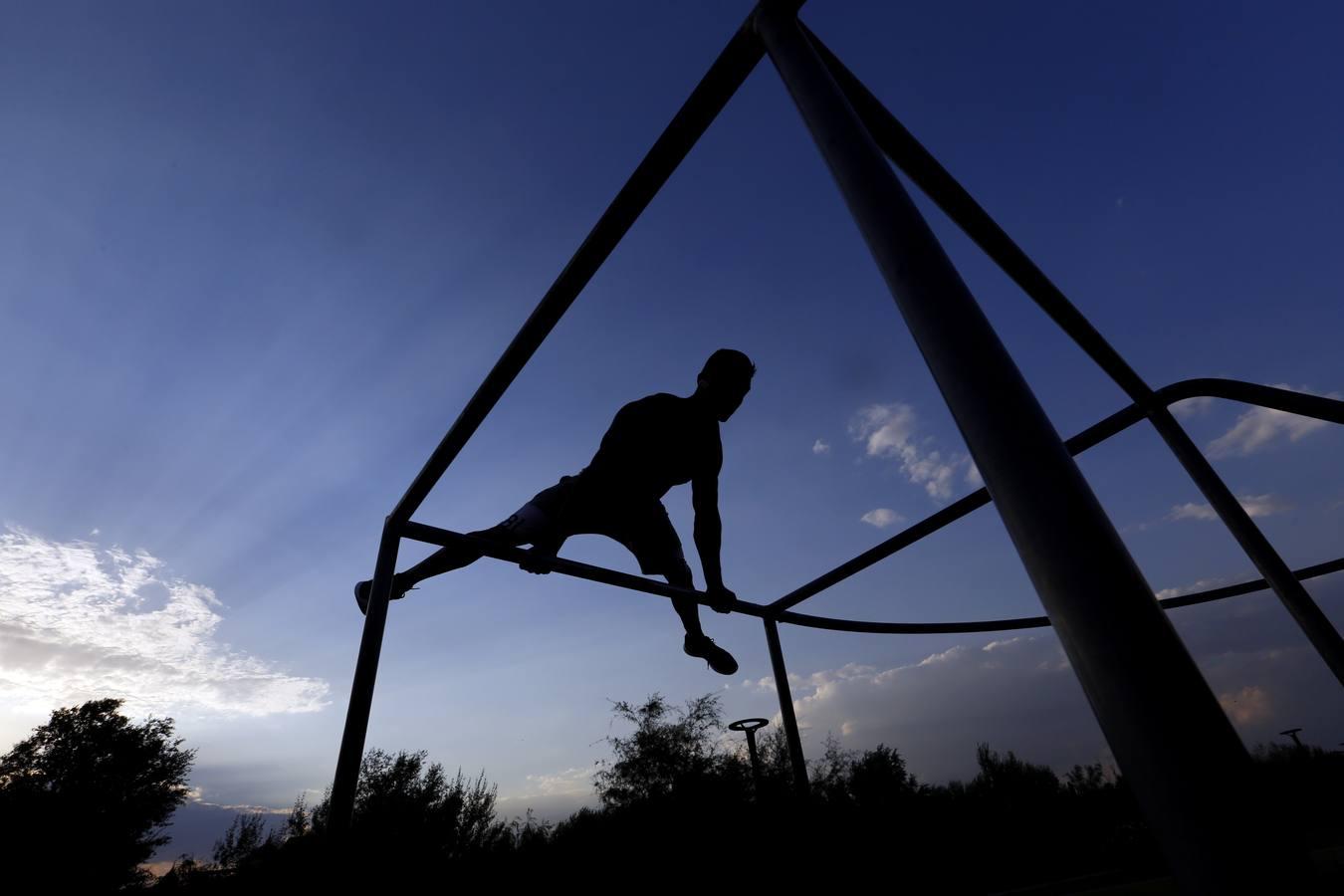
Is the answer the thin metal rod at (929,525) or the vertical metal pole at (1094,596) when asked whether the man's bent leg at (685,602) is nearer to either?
the thin metal rod at (929,525)

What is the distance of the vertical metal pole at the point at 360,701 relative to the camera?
1.66 metres

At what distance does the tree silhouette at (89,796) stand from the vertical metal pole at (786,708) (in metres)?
31.2

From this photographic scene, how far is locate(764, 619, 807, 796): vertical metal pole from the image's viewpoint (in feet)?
11.9

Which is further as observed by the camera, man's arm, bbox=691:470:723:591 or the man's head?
man's arm, bbox=691:470:723:591

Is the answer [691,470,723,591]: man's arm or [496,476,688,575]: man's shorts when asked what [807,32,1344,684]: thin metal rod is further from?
[496,476,688,575]: man's shorts

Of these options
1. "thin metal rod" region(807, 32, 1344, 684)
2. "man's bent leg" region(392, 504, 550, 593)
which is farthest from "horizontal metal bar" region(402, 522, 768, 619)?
"thin metal rod" region(807, 32, 1344, 684)

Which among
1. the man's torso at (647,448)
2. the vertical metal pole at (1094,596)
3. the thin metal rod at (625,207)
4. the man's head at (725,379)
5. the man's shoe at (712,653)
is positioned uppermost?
the man's head at (725,379)

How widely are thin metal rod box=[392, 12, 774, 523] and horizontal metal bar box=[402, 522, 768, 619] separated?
0.57 m

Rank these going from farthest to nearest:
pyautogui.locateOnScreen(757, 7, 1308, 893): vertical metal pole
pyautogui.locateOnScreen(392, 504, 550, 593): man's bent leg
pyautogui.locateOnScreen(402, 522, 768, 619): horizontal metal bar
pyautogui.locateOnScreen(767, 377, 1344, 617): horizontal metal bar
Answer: pyautogui.locateOnScreen(392, 504, 550, 593): man's bent leg
pyautogui.locateOnScreen(402, 522, 768, 619): horizontal metal bar
pyautogui.locateOnScreen(767, 377, 1344, 617): horizontal metal bar
pyautogui.locateOnScreen(757, 7, 1308, 893): vertical metal pole

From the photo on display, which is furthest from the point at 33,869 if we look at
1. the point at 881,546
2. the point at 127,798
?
the point at 881,546

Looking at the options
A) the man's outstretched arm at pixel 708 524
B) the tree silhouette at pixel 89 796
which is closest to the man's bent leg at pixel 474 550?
the man's outstretched arm at pixel 708 524

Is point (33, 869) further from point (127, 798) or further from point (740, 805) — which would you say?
point (740, 805)

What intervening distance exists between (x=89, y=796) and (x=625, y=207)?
3813 centimetres

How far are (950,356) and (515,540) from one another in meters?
2.06
